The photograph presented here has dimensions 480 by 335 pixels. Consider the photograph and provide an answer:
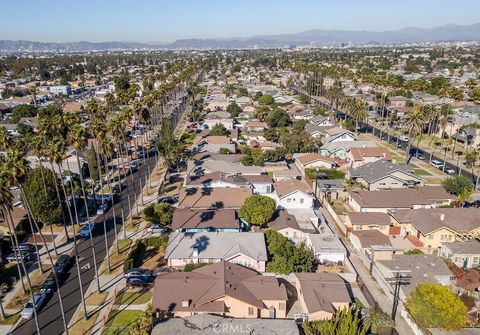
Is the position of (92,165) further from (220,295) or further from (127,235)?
(220,295)

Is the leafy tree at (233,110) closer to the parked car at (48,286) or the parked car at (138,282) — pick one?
the parked car at (138,282)

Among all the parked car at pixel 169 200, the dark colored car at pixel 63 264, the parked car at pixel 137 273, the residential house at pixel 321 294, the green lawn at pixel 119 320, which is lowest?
the green lawn at pixel 119 320

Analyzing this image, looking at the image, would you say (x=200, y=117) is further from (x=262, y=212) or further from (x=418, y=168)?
(x=262, y=212)

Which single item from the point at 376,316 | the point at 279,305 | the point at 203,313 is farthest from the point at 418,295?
the point at 203,313

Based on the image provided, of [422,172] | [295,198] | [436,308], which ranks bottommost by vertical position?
[422,172]

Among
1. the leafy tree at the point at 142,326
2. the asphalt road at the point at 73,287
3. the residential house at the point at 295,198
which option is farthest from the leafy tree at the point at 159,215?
the leafy tree at the point at 142,326

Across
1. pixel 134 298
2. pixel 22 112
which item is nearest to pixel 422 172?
pixel 134 298
